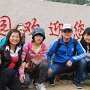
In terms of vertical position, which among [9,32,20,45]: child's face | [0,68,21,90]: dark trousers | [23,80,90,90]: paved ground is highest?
[9,32,20,45]: child's face

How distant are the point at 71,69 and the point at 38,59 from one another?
0.66 meters

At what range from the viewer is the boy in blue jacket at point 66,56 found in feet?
14.3

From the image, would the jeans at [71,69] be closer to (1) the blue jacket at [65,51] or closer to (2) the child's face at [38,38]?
(1) the blue jacket at [65,51]

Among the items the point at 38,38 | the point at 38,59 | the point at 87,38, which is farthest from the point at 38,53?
the point at 87,38

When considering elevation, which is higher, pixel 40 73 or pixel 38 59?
pixel 38 59

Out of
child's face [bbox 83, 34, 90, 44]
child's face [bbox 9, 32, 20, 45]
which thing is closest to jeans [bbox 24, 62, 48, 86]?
child's face [bbox 9, 32, 20, 45]

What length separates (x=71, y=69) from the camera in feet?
14.7

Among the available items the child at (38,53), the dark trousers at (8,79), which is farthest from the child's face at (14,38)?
the dark trousers at (8,79)

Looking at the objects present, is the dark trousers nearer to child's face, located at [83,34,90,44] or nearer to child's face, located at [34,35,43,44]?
child's face, located at [34,35,43,44]

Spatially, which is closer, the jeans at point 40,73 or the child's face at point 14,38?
the child's face at point 14,38

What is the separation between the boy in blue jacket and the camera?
437 cm

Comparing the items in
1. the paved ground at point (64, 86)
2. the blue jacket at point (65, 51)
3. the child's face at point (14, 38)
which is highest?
the child's face at point (14, 38)

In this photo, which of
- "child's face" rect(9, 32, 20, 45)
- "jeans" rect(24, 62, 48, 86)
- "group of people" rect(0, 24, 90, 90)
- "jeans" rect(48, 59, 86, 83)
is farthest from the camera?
"jeans" rect(48, 59, 86, 83)

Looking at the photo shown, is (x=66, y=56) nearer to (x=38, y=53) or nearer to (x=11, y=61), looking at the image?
(x=38, y=53)
